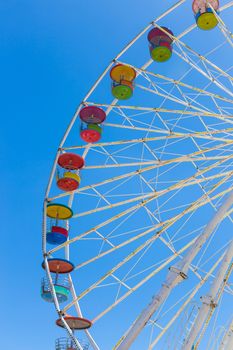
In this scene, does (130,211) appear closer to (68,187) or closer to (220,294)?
(68,187)

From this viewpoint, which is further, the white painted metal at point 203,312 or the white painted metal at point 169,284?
the white painted metal at point 169,284

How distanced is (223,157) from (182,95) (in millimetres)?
2620

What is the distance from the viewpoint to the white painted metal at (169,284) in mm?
11422

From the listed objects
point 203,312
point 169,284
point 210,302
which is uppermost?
point 169,284

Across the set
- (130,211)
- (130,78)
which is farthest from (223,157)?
(130,78)

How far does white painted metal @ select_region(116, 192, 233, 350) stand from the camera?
11.4 m

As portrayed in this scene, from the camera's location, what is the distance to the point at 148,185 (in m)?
17.1

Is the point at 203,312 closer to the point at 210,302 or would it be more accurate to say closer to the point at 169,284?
the point at 210,302

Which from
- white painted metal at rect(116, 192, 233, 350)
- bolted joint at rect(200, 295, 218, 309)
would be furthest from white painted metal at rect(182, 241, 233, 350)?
white painted metal at rect(116, 192, 233, 350)

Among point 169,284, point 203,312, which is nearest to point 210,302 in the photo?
point 203,312

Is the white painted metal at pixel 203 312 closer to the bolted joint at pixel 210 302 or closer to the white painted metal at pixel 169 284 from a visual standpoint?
the bolted joint at pixel 210 302

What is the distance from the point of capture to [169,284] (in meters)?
11.6

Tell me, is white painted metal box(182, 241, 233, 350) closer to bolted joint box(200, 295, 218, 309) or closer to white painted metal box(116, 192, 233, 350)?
bolted joint box(200, 295, 218, 309)

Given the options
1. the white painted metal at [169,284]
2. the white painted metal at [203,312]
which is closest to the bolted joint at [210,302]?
the white painted metal at [203,312]
